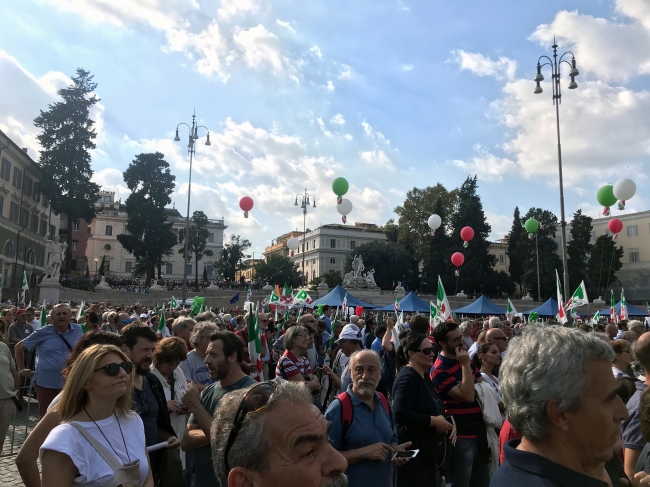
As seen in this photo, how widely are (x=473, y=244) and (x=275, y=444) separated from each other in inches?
2407

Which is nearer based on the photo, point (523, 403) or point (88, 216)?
point (523, 403)

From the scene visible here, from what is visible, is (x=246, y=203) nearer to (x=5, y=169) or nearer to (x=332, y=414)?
(x=332, y=414)

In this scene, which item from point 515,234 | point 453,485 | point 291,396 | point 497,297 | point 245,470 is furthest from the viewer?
point 515,234

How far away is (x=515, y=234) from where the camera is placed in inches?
2630

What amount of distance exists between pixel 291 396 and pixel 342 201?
21567mm

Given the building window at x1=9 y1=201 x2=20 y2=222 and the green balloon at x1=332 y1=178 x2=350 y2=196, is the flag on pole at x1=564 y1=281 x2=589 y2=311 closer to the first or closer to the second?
the green balloon at x1=332 y1=178 x2=350 y2=196

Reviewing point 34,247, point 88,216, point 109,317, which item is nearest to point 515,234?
point 88,216

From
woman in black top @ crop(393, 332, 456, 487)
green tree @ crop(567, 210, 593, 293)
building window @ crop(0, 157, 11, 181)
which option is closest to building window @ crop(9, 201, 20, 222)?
building window @ crop(0, 157, 11, 181)

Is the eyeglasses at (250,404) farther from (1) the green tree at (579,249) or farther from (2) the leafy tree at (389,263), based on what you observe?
(2) the leafy tree at (389,263)

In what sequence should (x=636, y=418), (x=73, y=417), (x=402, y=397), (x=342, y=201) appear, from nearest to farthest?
1. (x=73, y=417)
2. (x=636, y=418)
3. (x=402, y=397)
4. (x=342, y=201)

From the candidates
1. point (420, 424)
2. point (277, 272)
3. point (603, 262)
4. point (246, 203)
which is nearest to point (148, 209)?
point (277, 272)

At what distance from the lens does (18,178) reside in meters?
44.8

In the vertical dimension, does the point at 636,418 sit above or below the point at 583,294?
below

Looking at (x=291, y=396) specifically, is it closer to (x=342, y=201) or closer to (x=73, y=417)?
(x=73, y=417)
